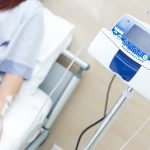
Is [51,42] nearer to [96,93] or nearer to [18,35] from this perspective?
[18,35]

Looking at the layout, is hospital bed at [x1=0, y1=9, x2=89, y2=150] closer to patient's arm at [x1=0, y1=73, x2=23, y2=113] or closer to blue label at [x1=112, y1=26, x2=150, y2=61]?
patient's arm at [x1=0, y1=73, x2=23, y2=113]

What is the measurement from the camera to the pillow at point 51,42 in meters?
1.65

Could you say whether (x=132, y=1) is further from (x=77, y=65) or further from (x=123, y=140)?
(x=123, y=140)

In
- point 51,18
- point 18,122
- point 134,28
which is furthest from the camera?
point 51,18

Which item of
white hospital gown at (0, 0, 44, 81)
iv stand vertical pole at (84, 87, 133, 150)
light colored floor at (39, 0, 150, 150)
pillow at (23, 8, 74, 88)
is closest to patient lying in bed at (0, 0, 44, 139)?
white hospital gown at (0, 0, 44, 81)

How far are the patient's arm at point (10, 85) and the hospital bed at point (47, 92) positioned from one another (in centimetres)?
8

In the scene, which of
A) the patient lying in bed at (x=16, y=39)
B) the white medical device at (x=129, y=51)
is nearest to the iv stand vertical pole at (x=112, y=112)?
the white medical device at (x=129, y=51)

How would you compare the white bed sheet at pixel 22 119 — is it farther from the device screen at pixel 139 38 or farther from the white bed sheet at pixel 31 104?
the device screen at pixel 139 38

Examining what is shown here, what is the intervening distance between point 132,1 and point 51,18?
0.41 m

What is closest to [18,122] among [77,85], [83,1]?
[77,85]

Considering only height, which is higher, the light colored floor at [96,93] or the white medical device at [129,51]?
the white medical device at [129,51]

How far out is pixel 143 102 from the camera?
163 centimetres

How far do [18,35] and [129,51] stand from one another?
2.01 feet

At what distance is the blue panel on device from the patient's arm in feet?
1.80
